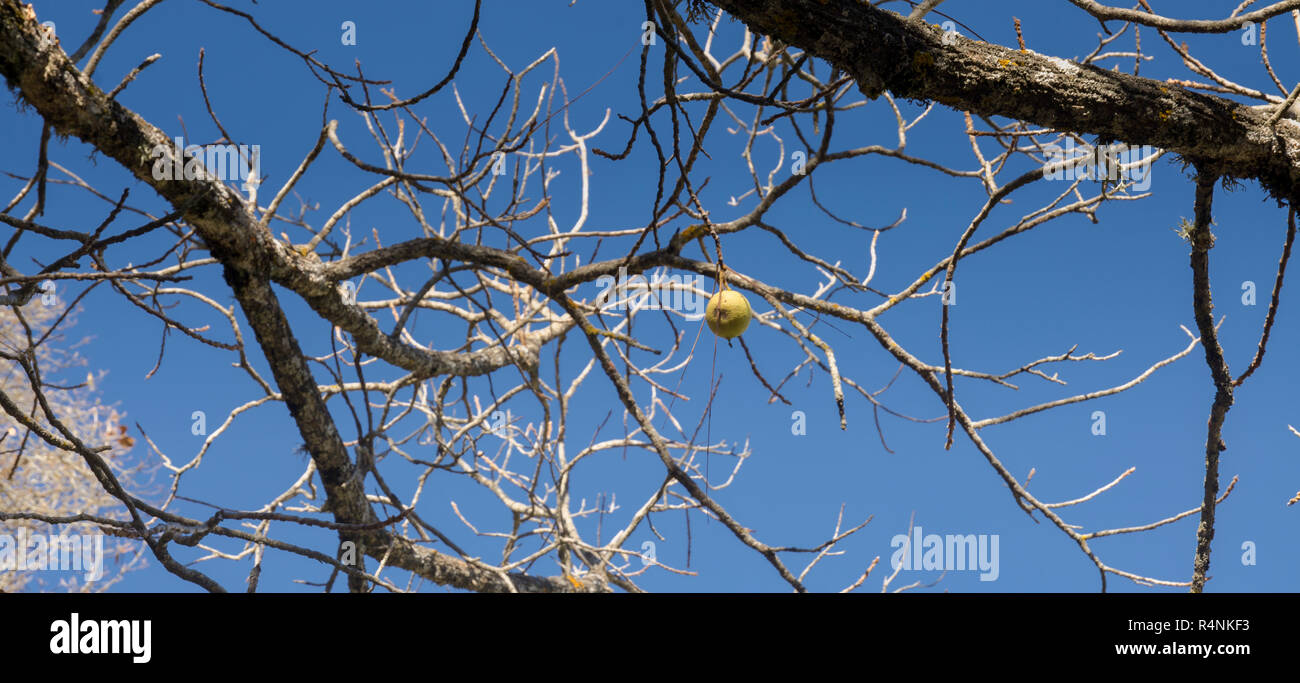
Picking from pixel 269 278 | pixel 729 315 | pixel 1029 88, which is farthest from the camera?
pixel 269 278

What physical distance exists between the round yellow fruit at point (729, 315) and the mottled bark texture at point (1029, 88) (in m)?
0.62

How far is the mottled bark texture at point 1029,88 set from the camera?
1.70 metres

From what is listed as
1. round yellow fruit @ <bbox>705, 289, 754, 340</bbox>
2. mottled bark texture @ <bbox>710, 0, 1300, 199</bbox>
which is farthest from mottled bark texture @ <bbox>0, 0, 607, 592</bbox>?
mottled bark texture @ <bbox>710, 0, 1300, 199</bbox>

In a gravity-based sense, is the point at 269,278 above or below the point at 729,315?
above

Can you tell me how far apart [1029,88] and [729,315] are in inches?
32.2

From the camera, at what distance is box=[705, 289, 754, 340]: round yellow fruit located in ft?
7.09

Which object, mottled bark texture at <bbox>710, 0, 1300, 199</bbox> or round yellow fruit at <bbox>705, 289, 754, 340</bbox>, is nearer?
mottled bark texture at <bbox>710, 0, 1300, 199</bbox>

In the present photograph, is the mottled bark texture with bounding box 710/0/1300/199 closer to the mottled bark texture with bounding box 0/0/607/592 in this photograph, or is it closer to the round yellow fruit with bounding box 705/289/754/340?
the round yellow fruit with bounding box 705/289/754/340

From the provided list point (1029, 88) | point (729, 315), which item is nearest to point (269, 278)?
point (729, 315)

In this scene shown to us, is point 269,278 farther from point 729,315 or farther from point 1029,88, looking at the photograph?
point 1029,88

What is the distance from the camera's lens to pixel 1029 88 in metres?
1.84

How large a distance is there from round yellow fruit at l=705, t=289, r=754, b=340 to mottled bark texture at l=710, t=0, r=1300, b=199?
2.04ft
